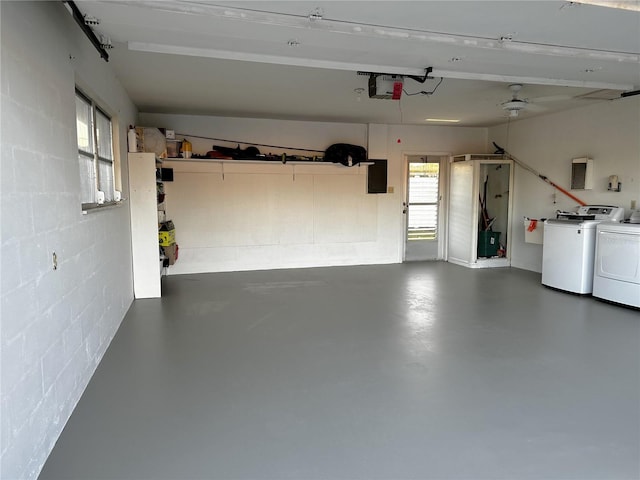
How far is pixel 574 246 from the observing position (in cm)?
539

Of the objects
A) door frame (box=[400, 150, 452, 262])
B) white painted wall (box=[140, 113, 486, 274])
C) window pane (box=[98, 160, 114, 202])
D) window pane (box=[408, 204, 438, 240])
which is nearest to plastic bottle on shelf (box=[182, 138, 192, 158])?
white painted wall (box=[140, 113, 486, 274])

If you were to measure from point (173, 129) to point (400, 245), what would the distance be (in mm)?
4523

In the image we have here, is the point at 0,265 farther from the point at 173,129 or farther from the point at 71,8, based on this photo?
the point at 173,129

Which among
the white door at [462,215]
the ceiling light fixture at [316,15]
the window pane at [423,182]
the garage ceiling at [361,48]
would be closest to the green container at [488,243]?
the white door at [462,215]

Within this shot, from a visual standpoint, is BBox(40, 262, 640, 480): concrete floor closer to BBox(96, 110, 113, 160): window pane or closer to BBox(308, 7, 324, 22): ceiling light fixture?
BBox(96, 110, 113, 160): window pane

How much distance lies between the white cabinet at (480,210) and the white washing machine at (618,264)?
7.93ft

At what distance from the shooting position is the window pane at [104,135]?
12.6ft

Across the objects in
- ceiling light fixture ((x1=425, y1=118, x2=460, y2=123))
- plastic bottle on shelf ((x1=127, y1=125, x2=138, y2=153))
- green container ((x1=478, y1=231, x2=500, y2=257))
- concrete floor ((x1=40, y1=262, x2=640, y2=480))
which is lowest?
concrete floor ((x1=40, y1=262, x2=640, y2=480))

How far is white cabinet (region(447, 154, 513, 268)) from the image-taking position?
7402 mm

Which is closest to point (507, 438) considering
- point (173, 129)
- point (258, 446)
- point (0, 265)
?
point (258, 446)

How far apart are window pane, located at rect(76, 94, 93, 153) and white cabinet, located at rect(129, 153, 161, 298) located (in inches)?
64.7

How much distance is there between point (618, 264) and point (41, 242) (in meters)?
5.59

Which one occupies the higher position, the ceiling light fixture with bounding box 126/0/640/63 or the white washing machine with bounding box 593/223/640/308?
the ceiling light fixture with bounding box 126/0/640/63

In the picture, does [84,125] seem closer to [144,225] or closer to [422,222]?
[144,225]
